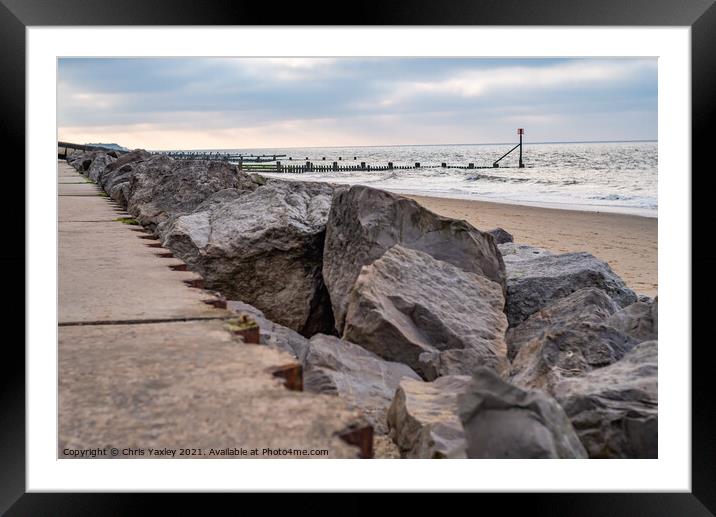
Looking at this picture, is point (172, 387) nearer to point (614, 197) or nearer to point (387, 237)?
point (387, 237)

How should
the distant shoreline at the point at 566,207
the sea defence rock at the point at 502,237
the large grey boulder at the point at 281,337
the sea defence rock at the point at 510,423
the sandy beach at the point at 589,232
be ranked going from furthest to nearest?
the distant shoreline at the point at 566,207 < the sandy beach at the point at 589,232 < the sea defence rock at the point at 502,237 < the large grey boulder at the point at 281,337 < the sea defence rock at the point at 510,423

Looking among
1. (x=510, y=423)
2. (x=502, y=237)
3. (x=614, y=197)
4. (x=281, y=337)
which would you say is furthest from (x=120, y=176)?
(x=614, y=197)

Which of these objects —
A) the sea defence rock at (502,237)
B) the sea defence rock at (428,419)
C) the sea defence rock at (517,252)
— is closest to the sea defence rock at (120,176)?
the sea defence rock at (502,237)

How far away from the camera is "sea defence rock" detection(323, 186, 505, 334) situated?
17.0 ft

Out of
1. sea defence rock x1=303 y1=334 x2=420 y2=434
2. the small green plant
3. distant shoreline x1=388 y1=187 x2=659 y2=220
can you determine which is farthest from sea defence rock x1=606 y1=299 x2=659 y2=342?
distant shoreline x1=388 y1=187 x2=659 y2=220

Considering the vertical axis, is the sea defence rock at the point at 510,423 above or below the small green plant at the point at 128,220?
below

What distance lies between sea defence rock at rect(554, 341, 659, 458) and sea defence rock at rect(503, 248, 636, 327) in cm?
236

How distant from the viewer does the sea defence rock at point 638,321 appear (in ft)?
12.1

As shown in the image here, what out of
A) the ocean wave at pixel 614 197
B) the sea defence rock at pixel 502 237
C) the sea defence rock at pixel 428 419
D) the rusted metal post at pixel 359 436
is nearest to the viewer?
the rusted metal post at pixel 359 436

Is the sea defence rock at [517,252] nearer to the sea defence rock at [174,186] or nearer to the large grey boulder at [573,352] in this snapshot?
the large grey boulder at [573,352]

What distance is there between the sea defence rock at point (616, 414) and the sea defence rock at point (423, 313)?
118cm
